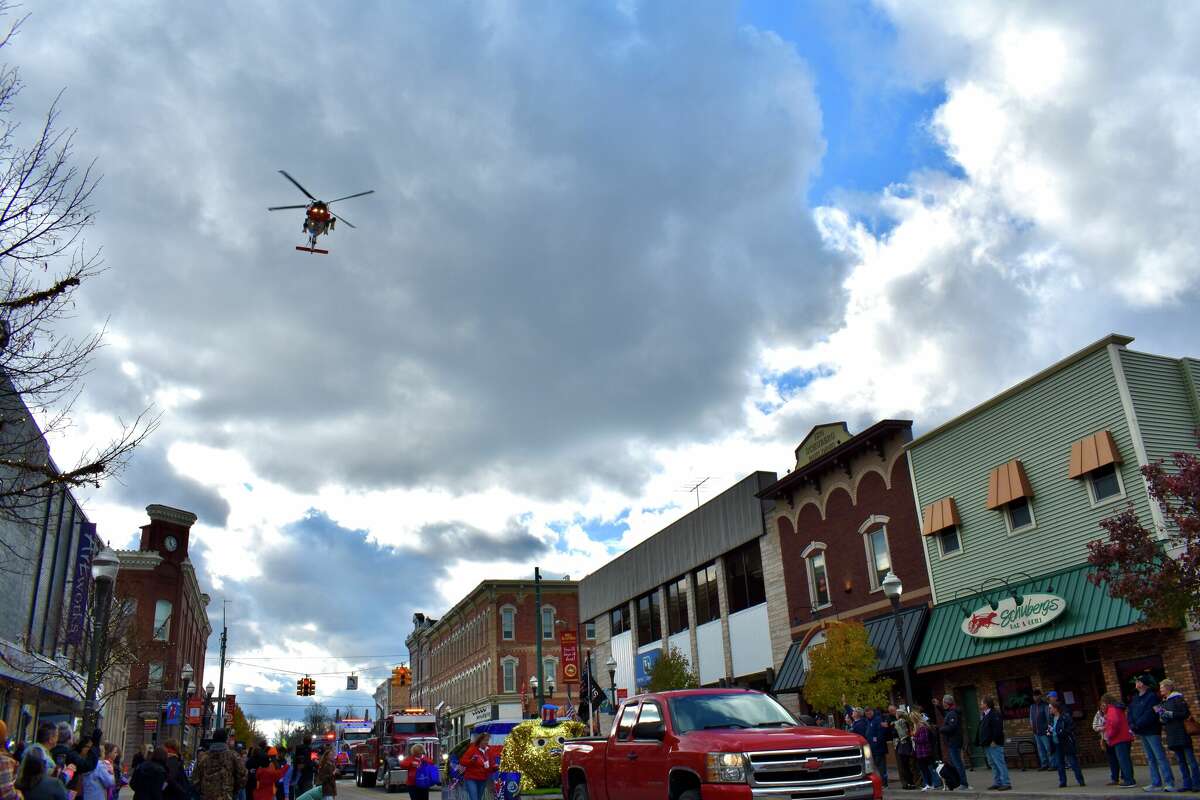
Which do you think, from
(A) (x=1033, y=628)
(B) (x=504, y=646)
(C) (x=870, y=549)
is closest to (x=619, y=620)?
(B) (x=504, y=646)

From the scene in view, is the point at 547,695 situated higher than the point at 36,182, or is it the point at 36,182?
the point at 36,182

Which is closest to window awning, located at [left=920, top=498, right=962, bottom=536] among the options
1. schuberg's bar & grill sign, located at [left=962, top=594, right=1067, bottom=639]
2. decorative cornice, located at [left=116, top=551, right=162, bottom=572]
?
schuberg's bar & grill sign, located at [left=962, top=594, right=1067, bottom=639]

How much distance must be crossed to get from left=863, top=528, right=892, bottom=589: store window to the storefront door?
423 cm

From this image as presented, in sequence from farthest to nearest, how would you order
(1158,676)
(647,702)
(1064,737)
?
(1158,676), (1064,737), (647,702)

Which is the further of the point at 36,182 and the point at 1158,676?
the point at 1158,676

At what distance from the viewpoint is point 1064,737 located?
17078mm

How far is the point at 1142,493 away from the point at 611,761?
1441 cm

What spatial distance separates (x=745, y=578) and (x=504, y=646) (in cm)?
3576

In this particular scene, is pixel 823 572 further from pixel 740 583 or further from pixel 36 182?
pixel 36 182

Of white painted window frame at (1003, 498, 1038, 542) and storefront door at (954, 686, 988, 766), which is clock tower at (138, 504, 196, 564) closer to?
storefront door at (954, 686, 988, 766)

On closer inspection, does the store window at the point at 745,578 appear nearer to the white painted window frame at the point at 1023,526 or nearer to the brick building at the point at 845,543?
the brick building at the point at 845,543

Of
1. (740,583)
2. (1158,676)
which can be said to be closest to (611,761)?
(1158,676)

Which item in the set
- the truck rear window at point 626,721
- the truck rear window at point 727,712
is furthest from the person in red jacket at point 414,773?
the truck rear window at point 727,712

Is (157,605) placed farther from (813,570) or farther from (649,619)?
(813,570)
